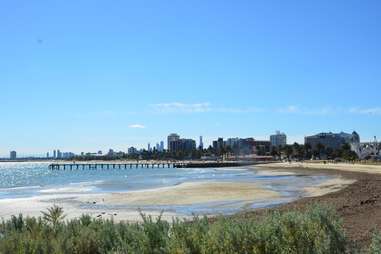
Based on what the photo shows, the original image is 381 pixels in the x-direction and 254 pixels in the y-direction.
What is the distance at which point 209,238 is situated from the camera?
5516mm

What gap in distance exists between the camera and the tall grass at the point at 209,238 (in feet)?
17.9

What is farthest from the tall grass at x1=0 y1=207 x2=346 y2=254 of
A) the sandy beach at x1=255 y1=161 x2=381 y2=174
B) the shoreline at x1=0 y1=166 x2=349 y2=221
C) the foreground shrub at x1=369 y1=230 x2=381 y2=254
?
the sandy beach at x1=255 y1=161 x2=381 y2=174

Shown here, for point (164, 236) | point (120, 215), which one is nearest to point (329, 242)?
point (164, 236)

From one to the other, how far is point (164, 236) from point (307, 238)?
58.7 inches

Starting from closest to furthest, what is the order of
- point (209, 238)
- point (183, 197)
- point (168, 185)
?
point (209, 238) → point (183, 197) → point (168, 185)

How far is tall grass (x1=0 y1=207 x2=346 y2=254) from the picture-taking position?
5.44 metres

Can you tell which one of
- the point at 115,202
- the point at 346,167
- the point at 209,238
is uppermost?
the point at 209,238

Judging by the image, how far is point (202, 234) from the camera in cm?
571

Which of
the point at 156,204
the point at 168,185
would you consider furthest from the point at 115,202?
the point at 168,185

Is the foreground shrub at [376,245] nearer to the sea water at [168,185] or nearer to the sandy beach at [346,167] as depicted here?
the sea water at [168,185]

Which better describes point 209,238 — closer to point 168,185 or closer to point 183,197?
point 183,197

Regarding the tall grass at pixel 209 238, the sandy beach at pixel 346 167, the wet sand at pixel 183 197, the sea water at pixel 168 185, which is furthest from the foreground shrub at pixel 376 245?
the sandy beach at pixel 346 167

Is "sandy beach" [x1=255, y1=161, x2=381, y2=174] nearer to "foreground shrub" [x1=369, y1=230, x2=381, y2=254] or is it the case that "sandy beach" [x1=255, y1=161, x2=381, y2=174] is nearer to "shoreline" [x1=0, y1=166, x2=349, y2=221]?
"shoreline" [x1=0, y1=166, x2=349, y2=221]

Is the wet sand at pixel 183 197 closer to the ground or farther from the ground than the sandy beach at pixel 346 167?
closer to the ground
